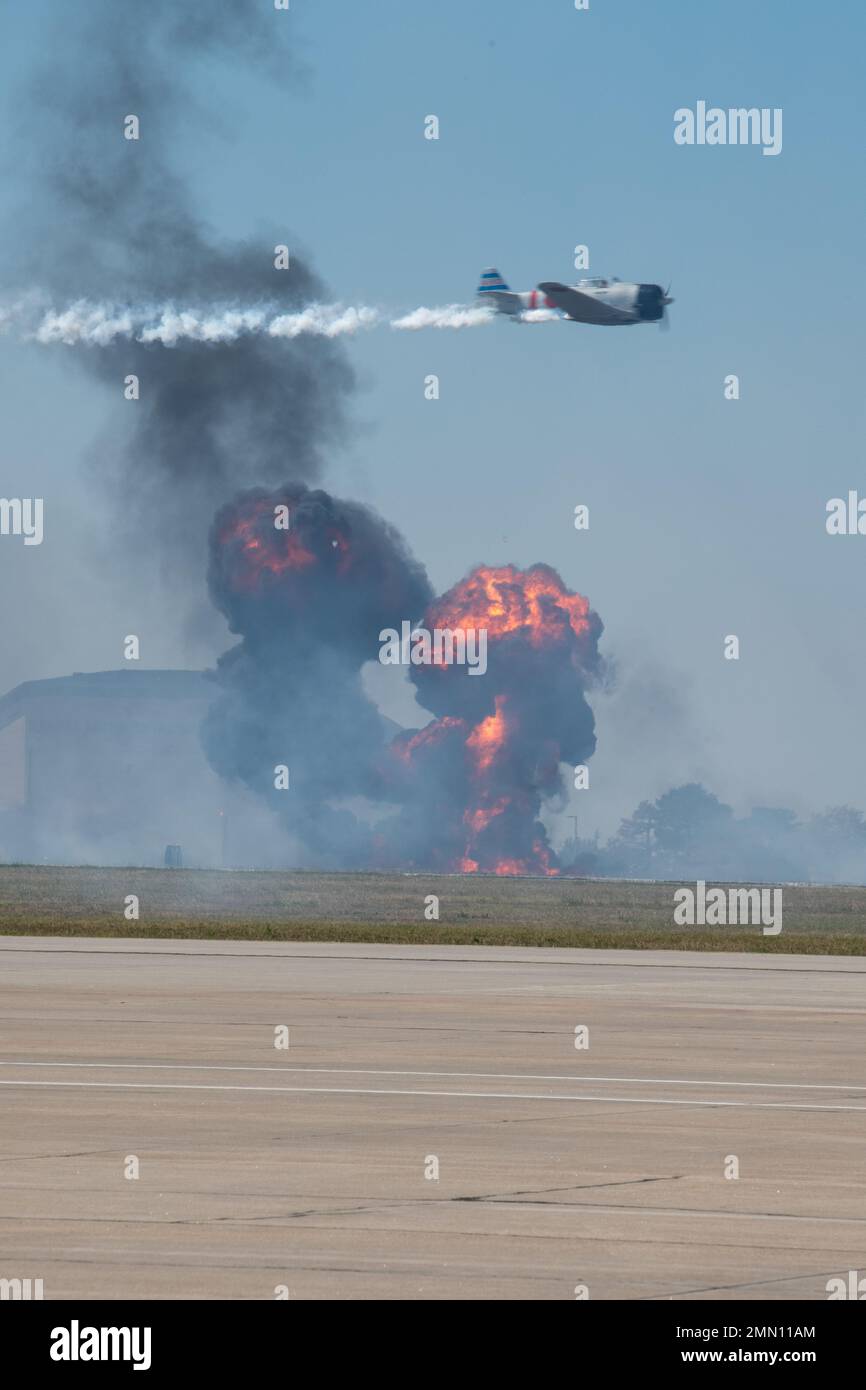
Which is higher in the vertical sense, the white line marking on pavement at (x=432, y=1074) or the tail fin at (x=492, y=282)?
the tail fin at (x=492, y=282)

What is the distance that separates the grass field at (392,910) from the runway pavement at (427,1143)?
28.1 m

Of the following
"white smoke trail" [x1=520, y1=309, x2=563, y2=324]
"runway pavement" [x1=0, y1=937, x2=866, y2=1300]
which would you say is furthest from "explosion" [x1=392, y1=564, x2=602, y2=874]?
"runway pavement" [x1=0, y1=937, x2=866, y2=1300]

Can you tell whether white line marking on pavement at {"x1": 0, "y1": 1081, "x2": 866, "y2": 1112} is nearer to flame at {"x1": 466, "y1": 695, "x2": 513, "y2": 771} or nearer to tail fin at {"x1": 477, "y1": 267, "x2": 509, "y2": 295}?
tail fin at {"x1": 477, "y1": 267, "x2": 509, "y2": 295}

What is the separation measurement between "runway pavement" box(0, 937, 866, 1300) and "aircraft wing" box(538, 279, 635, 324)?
7482cm

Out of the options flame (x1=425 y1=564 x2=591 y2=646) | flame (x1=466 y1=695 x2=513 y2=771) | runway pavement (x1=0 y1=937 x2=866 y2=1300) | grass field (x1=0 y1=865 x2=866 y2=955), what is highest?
flame (x1=425 y1=564 x2=591 y2=646)

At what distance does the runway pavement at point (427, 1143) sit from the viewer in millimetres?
15500

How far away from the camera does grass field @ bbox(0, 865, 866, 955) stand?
235 ft

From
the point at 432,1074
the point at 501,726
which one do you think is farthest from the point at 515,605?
the point at 432,1074

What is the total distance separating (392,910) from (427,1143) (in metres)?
88.6

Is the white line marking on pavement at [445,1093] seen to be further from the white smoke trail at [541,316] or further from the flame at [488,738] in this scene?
the flame at [488,738]

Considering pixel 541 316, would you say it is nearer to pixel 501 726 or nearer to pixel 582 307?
pixel 582 307

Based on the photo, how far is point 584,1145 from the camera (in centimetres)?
2194

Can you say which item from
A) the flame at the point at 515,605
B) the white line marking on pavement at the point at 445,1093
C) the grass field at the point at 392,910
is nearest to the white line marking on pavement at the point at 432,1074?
the white line marking on pavement at the point at 445,1093
